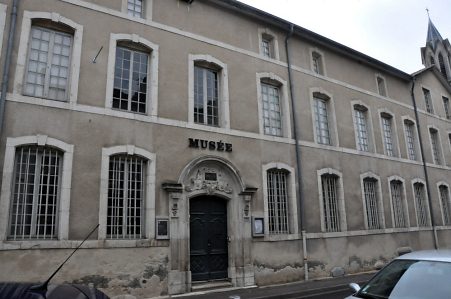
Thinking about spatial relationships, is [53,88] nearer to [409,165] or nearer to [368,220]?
[368,220]

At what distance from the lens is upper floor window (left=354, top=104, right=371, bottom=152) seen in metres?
15.3

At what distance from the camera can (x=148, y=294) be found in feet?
28.9

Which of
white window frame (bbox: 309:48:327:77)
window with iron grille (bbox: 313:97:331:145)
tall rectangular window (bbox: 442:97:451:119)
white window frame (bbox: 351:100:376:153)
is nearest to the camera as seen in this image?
window with iron grille (bbox: 313:97:331:145)

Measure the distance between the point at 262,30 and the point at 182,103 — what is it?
4.74 metres

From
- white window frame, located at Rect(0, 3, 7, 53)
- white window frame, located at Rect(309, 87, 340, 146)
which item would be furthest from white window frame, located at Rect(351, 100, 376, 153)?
white window frame, located at Rect(0, 3, 7, 53)

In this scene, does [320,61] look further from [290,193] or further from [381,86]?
[290,193]

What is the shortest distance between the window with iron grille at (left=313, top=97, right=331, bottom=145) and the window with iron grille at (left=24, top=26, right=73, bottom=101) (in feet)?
29.3

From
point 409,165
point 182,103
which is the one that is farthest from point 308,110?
point 409,165

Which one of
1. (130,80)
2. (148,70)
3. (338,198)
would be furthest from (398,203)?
(130,80)

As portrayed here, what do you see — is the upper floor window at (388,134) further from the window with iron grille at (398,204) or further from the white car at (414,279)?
the white car at (414,279)

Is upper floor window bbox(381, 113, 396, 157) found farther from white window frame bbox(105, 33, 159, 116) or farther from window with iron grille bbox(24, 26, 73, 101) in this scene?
window with iron grille bbox(24, 26, 73, 101)

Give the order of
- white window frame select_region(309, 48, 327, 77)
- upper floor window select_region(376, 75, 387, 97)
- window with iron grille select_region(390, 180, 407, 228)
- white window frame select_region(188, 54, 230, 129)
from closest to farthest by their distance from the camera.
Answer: white window frame select_region(188, 54, 230, 129)
white window frame select_region(309, 48, 327, 77)
window with iron grille select_region(390, 180, 407, 228)
upper floor window select_region(376, 75, 387, 97)

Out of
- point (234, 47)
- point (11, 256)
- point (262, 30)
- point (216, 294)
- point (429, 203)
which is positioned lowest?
point (216, 294)

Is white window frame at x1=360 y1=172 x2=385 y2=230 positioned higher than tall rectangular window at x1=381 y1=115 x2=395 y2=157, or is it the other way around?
tall rectangular window at x1=381 y1=115 x2=395 y2=157
